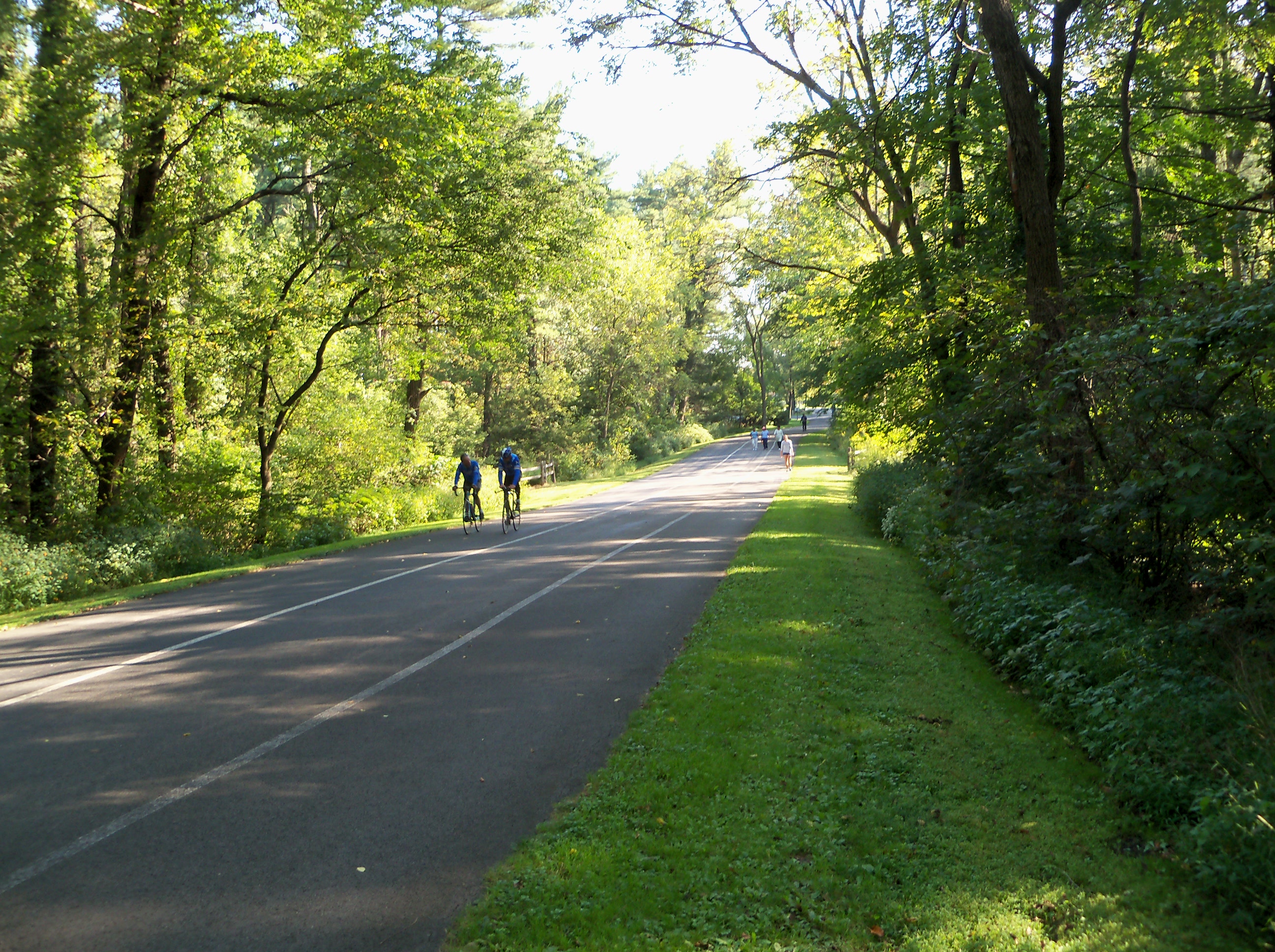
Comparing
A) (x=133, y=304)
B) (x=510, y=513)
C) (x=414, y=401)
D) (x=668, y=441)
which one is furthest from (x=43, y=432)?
(x=668, y=441)

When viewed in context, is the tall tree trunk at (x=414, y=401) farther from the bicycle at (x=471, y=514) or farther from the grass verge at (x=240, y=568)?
the bicycle at (x=471, y=514)

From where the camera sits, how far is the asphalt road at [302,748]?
160 inches

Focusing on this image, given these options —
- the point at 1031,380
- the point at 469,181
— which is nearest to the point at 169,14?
the point at 469,181

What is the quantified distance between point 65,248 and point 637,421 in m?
40.0

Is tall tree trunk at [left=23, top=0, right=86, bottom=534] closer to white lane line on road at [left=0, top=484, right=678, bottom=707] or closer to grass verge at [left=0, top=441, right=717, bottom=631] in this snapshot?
grass verge at [left=0, top=441, right=717, bottom=631]

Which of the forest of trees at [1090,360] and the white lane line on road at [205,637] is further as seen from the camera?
the white lane line on road at [205,637]

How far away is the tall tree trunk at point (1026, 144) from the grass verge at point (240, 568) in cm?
1400

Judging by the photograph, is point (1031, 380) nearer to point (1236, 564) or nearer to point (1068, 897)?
point (1236, 564)

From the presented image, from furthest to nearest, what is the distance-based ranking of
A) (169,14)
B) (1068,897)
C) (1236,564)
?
(169,14), (1236,564), (1068,897)

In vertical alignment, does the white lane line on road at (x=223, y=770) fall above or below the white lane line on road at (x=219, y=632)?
below

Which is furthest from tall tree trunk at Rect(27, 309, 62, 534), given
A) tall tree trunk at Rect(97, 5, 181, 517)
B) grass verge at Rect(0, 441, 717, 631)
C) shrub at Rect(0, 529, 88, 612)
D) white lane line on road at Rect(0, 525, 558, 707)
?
white lane line on road at Rect(0, 525, 558, 707)

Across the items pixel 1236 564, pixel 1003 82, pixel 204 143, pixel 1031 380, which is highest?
pixel 204 143

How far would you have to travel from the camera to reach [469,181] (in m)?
22.1

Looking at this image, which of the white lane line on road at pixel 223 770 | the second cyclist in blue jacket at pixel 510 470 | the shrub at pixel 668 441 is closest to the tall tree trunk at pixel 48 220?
the second cyclist in blue jacket at pixel 510 470
